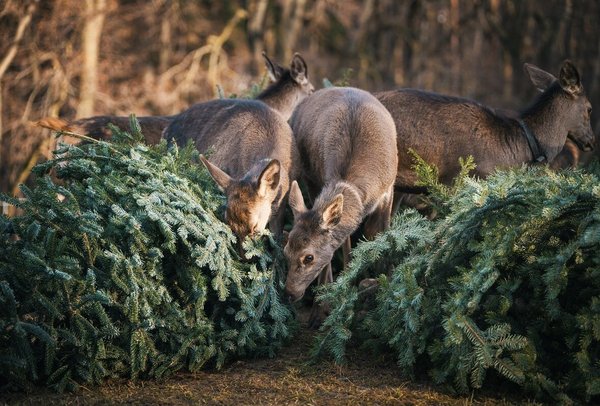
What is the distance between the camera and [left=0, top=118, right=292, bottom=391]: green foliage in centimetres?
588

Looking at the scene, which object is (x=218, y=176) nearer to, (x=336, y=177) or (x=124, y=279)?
(x=336, y=177)

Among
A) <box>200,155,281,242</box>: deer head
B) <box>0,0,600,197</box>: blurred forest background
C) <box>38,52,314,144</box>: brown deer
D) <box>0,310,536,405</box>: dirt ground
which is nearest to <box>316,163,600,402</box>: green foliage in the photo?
<box>0,310,536,405</box>: dirt ground

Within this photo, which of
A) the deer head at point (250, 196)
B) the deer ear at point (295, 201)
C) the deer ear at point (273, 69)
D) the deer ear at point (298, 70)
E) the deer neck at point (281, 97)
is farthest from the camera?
the deer ear at point (273, 69)

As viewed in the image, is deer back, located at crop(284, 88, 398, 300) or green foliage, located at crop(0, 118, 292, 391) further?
deer back, located at crop(284, 88, 398, 300)

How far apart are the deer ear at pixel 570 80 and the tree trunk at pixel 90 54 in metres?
10.3

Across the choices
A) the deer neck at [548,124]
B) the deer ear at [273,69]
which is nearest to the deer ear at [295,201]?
the deer neck at [548,124]

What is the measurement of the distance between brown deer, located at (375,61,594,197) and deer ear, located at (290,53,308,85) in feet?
5.99

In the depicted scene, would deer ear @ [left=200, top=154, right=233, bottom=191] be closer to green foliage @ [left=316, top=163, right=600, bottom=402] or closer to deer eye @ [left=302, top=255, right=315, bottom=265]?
deer eye @ [left=302, top=255, right=315, bottom=265]

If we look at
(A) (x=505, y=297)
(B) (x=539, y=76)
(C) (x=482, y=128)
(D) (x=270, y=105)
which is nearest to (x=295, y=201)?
(A) (x=505, y=297)

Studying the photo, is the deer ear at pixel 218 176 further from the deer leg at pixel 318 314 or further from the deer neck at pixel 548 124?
the deer neck at pixel 548 124

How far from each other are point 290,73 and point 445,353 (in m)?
6.35

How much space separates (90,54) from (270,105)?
24.2 ft

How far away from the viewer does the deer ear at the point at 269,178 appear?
7.25m

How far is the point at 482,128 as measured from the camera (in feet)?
30.9
